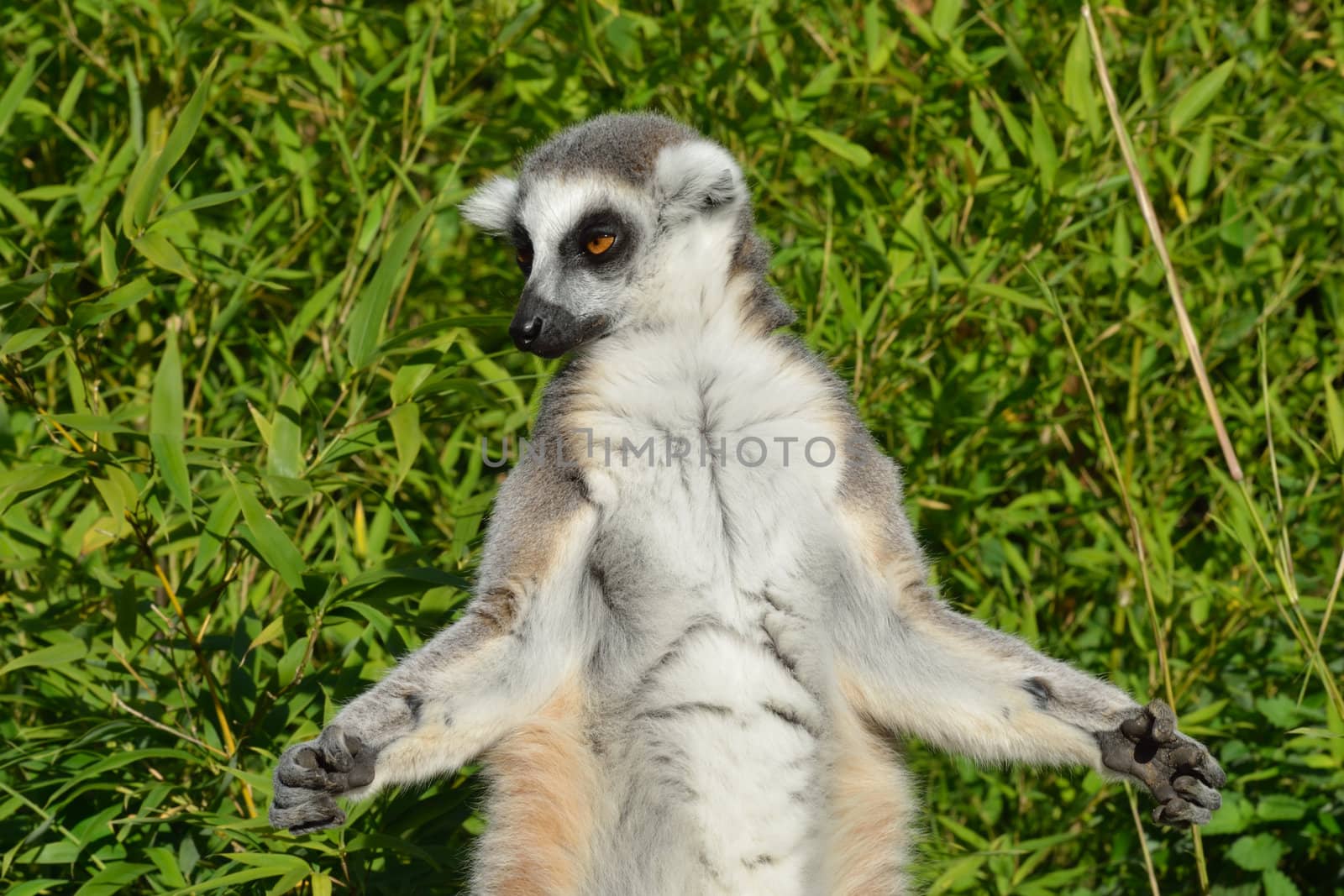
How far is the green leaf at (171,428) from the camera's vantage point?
8.23 ft

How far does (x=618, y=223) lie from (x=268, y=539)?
37.5 inches

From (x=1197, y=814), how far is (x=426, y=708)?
1.35 m

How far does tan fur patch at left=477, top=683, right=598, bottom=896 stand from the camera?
8.08 feet

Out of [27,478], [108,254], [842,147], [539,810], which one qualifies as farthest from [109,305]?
[842,147]

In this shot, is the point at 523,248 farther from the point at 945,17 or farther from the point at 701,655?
the point at 945,17

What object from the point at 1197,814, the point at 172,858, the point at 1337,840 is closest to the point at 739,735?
the point at 1197,814

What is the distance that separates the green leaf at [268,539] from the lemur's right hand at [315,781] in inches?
19.1

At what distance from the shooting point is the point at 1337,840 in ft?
11.0

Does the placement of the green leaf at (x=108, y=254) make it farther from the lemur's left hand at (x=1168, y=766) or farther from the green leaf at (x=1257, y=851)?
the green leaf at (x=1257, y=851)

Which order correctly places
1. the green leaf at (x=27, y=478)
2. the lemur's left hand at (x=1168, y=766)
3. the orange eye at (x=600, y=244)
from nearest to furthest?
the lemur's left hand at (x=1168, y=766) < the green leaf at (x=27, y=478) < the orange eye at (x=600, y=244)

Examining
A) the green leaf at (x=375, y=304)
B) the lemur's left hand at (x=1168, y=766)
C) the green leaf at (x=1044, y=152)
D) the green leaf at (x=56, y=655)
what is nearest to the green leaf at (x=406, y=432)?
the green leaf at (x=375, y=304)

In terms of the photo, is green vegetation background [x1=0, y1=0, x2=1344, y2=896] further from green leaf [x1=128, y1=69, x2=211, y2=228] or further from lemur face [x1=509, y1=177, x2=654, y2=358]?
lemur face [x1=509, y1=177, x2=654, y2=358]

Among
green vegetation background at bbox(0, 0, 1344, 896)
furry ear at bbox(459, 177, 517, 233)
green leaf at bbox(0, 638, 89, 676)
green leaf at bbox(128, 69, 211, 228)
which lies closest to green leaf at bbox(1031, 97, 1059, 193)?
green vegetation background at bbox(0, 0, 1344, 896)

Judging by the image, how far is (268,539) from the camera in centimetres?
261
